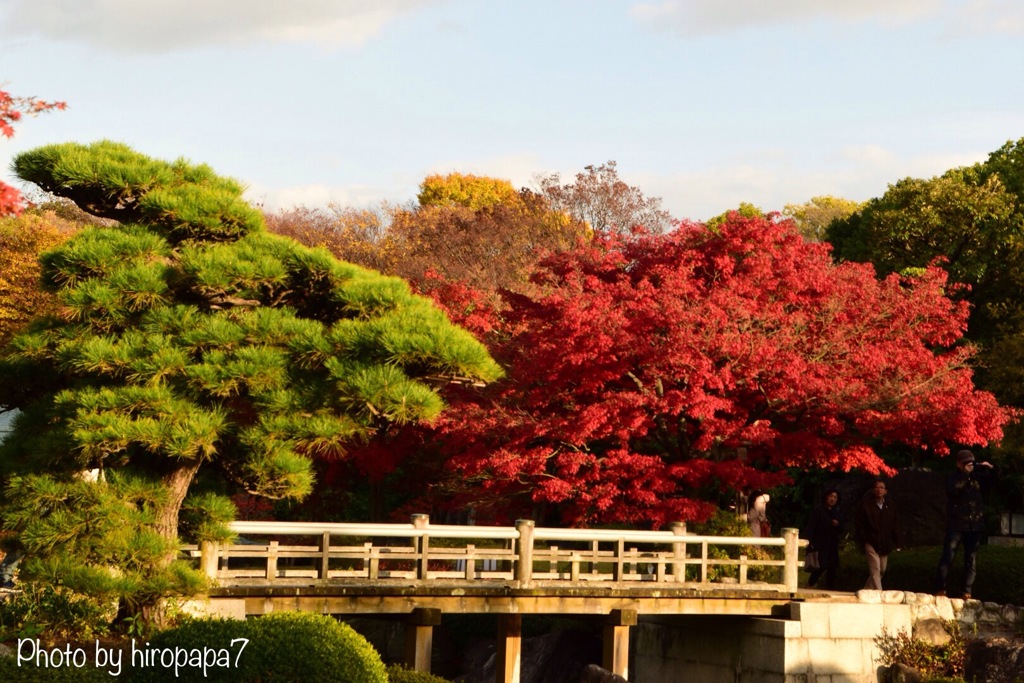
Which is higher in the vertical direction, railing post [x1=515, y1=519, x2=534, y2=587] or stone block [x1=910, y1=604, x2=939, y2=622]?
railing post [x1=515, y1=519, x2=534, y2=587]

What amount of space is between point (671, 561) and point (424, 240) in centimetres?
2307

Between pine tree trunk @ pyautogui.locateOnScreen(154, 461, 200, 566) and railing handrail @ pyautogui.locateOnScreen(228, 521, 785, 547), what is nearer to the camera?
pine tree trunk @ pyautogui.locateOnScreen(154, 461, 200, 566)

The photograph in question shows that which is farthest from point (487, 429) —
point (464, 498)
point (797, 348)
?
point (797, 348)

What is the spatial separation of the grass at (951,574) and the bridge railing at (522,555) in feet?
8.58

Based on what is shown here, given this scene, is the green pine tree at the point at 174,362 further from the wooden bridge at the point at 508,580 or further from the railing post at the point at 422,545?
the railing post at the point at 422,545

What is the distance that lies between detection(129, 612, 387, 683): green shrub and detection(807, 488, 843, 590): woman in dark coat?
10497 mm

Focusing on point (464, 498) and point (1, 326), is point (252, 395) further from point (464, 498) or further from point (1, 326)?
point (1, 326)

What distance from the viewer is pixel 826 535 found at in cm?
2214

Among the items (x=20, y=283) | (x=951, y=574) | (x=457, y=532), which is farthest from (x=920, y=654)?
(x=20, y=283)

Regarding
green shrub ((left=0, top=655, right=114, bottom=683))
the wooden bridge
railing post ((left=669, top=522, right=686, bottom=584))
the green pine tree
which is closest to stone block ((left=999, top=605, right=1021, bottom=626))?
the wooden bridge

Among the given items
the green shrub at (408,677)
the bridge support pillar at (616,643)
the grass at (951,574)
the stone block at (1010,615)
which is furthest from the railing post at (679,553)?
the green shrub at (408,677)

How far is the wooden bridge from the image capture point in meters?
17.3

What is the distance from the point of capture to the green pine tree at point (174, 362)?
1356cm

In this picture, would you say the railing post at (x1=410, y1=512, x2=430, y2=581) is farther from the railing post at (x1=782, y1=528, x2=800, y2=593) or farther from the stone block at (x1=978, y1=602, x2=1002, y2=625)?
the stone block at (x1=978, y1=602, x2=1002, y2=625)
